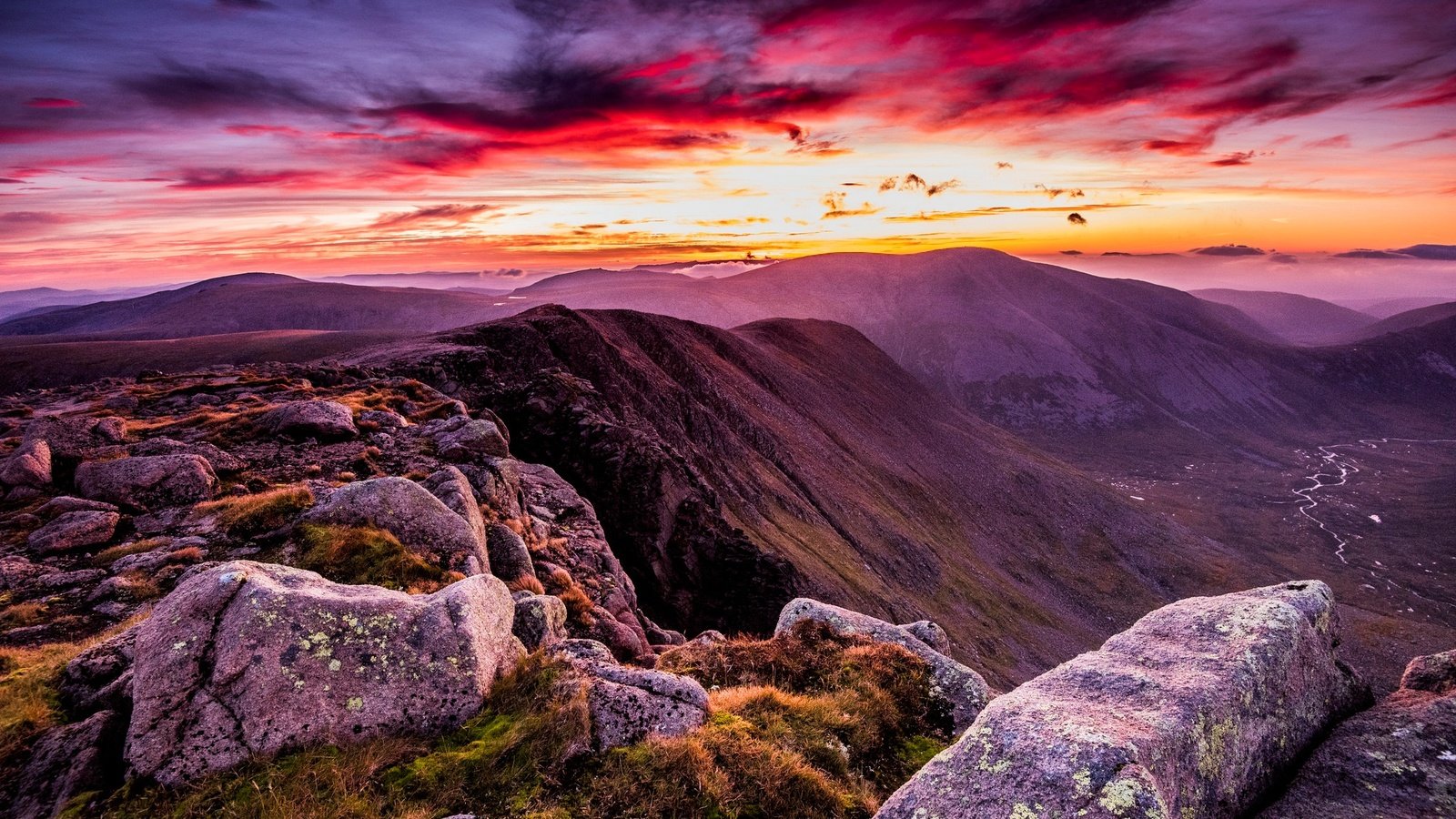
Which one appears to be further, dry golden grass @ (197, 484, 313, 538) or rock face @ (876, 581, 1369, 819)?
dry golden grass @ (197, 484, 313, 538)

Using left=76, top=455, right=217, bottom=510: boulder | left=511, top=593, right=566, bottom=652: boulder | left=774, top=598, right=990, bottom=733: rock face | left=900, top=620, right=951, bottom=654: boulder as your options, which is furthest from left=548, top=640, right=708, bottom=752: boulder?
left=76, top=455, right=217, bottom=510: boulder

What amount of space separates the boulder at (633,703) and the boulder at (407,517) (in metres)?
5.08

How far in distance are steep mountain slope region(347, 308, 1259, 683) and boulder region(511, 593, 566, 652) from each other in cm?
2436

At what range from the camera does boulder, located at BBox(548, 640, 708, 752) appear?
28.8 feet

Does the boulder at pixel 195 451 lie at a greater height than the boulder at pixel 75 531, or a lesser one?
A: greater

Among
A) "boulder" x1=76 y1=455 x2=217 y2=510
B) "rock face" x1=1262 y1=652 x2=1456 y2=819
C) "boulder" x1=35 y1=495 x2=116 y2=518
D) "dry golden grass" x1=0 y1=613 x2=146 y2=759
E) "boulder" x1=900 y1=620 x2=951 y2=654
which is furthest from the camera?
"boulder" x1=76 y1=455 x2=217 y2=510

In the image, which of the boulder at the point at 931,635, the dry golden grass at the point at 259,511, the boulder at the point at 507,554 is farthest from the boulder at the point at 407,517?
the boulder at the point at 931,635

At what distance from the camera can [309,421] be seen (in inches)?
894

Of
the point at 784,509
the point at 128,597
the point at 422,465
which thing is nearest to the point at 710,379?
the point at 784,509

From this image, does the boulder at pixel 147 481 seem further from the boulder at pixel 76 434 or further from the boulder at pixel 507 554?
the boulder at pixel 507 554

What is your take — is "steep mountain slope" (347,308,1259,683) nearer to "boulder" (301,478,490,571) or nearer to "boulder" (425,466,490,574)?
"boulder" (425,466,490,574)

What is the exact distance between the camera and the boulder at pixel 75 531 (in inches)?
542

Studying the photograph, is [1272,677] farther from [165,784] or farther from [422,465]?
[422,465]

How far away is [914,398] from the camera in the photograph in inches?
6924
